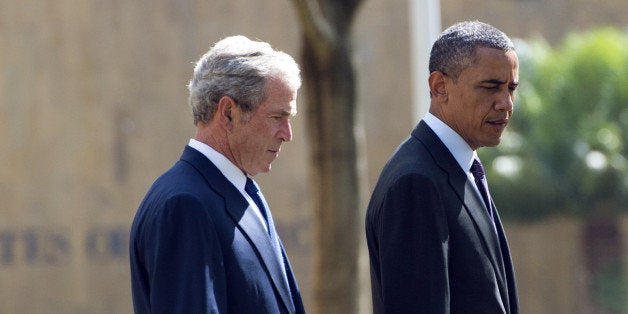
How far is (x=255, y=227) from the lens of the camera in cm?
302

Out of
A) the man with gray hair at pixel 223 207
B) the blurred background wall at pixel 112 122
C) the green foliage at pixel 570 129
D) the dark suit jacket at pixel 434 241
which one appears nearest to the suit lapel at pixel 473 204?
the dark suit jacket at pixel 434 241

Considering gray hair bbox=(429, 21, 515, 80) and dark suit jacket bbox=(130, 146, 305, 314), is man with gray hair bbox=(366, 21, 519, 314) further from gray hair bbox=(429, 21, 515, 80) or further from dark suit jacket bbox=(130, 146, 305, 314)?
dark suit jacket bbox=(130, 146, 305, 314)

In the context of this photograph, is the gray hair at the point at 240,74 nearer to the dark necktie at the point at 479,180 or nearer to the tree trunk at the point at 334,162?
the dark necktie at the point at 479,180

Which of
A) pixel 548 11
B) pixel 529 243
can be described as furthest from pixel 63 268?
pixel 548 11

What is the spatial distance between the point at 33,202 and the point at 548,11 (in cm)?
809

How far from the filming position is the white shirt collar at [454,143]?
320 centimetres

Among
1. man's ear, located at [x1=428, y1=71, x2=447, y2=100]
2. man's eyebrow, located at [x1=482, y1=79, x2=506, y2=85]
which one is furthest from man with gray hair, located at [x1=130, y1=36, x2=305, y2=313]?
man's eyebrow, located at [x1=482, y1=79, x2=506, y2=85]

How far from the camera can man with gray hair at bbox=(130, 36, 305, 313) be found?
2.78m

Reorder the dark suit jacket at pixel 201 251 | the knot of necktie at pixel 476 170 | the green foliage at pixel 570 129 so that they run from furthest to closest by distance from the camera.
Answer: the green foliage at pixel 570 129, the knot of necktie at pixel 476 170, the dark suit jacket at pixel 201 251

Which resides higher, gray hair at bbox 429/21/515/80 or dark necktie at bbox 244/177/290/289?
gray hair at bbox 429/21/515/80

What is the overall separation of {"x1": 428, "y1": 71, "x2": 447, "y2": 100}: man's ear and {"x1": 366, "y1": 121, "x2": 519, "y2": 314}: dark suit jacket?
0.12 metres

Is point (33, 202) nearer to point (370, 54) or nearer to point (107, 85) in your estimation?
point (107, 85)

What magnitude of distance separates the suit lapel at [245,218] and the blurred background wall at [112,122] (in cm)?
1400

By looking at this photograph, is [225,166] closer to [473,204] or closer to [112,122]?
[473,204]
